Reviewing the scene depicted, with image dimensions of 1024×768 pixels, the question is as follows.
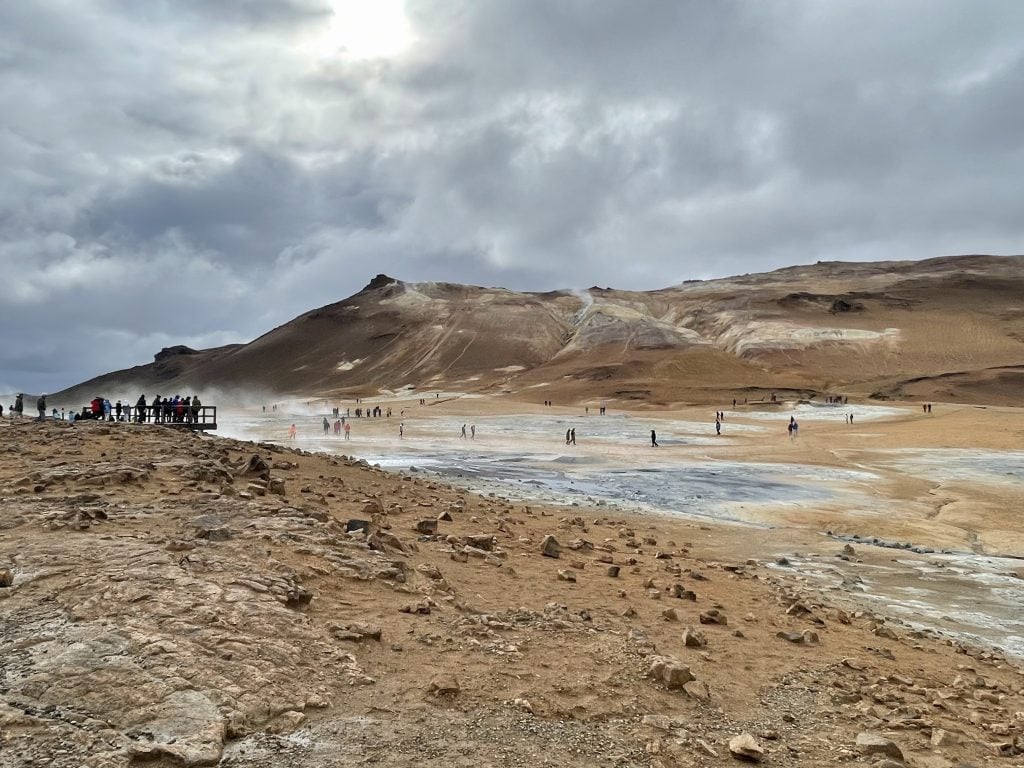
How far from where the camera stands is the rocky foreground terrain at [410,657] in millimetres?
4418

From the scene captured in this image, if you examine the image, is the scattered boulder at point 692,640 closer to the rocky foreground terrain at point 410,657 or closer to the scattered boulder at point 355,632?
the rocky foreground terrain at point 410,657

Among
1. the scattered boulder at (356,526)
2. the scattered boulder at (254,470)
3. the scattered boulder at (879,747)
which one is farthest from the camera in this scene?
the scattered boulder at (254,470)

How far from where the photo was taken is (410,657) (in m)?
5.77

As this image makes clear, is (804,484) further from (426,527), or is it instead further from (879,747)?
(879,747)

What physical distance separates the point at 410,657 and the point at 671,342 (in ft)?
449

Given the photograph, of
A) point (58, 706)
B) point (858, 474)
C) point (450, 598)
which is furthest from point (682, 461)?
point (58, 706)

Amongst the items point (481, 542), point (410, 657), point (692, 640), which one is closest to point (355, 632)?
point (410, 657)

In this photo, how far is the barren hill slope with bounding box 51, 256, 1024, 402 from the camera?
10944cm

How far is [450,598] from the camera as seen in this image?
7340 mm

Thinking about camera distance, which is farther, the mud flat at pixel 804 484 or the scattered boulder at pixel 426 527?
the mud flat at pixel 804 484

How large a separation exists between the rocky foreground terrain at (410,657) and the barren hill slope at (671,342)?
282 feet

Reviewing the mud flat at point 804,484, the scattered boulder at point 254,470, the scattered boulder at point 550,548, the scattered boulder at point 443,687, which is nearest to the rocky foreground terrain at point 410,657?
the scattered boulder at point 443,687

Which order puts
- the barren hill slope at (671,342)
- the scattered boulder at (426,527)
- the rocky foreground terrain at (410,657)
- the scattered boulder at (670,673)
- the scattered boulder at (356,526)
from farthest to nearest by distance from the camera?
1. the barren hill slope at (671,342)
2. the scattered boulder at (426,527)
3. the scattered boulder at (356,526)
4. the scattered boulder at (670,673)
5. the rocky foreground terrain at (410,657)

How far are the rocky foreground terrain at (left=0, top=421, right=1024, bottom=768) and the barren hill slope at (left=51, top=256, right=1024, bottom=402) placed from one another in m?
86.0
